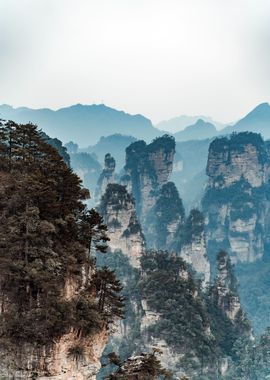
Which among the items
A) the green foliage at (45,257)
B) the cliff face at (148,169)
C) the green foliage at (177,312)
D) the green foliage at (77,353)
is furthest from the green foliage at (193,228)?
the green foliage at (77,353)

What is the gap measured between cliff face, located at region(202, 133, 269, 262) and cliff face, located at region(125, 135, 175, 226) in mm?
9092

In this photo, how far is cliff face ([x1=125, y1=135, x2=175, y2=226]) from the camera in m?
94.6

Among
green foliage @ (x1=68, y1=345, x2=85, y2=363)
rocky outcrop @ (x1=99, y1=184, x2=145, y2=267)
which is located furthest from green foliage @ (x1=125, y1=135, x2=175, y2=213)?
green foliage @ (x1=68, y1=345, x2=85, y2=363)

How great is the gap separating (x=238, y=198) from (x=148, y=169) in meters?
17.0

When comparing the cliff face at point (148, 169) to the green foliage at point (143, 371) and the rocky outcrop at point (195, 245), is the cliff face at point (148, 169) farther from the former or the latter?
the green foliage at point (143, 371)

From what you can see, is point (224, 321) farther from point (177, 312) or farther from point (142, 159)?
point (142, 159)

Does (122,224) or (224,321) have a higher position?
(122,224)

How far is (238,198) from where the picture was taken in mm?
92125

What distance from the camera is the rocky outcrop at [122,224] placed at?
56.6m

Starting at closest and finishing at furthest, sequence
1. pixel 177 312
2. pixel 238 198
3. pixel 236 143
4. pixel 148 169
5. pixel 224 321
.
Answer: pixel 177 312 < pixel 224 321 < pixel 238 198 < pixel 148 169 < pixel 236 143

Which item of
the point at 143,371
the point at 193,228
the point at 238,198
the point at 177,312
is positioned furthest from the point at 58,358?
the point at 238,198

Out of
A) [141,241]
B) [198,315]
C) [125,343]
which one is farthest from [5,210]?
[141,241]

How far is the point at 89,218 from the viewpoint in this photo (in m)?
19.6

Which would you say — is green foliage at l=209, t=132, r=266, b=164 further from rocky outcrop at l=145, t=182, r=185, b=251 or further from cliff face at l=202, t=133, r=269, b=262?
rocky outcrop at l=145, t=182, r=185, b=251
